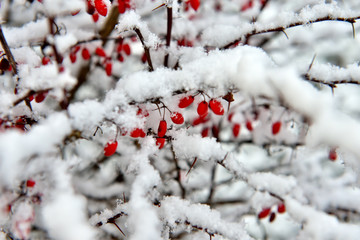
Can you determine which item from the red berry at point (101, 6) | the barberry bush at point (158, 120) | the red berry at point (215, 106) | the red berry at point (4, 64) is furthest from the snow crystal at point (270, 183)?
the red berry at point (4, 64)

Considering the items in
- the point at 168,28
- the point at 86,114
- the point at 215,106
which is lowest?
the point at 215,106

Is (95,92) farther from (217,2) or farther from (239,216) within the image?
(239,216)

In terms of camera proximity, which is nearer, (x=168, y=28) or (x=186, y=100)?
(x=186, y=100)

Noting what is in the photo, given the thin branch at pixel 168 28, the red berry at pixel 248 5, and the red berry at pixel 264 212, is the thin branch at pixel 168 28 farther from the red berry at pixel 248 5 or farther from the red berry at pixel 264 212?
the red berry at pixel 248 5

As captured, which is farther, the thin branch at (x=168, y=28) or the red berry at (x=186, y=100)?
the thin branch at (x=168, y=28)

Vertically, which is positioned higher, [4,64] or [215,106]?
[4,64]

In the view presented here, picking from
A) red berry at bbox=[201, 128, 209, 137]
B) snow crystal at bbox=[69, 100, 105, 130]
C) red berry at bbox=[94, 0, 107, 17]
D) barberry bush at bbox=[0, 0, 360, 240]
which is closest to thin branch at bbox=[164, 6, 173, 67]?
barberry bush at bbox=[0, 0, 360, 240]

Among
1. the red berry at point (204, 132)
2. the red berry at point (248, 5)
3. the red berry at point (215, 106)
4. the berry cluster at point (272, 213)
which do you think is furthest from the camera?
the red berry at point (248, 5)

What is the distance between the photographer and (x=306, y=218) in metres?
1.15

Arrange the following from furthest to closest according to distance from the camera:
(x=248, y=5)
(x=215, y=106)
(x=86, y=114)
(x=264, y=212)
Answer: (x=248, y=5)
(x=264, y=212)
(x=215, y=106)
(x=86, y=114)

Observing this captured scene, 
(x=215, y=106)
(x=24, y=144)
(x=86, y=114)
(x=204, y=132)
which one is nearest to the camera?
(x=24, y=144)

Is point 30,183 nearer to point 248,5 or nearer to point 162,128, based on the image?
point 162,128

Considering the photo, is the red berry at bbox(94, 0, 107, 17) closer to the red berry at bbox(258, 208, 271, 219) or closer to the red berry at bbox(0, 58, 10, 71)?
the red berry at bbox(0, 58, 10, 71)

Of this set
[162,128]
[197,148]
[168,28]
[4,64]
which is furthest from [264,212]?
[4,64]
